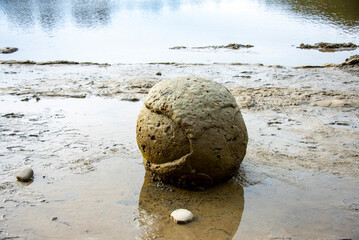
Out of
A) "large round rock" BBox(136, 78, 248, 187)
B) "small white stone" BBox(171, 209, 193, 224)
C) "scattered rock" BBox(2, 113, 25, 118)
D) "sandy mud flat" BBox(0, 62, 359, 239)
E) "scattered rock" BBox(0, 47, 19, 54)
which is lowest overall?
"scattered rock" BBox(0, 47, 19, 54)

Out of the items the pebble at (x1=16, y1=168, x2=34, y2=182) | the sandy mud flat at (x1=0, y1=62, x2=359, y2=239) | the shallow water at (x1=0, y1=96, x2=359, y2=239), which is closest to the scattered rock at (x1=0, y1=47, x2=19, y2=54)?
the sandy mud flat at (x1=0, y1=62, x2=359, y2=239)

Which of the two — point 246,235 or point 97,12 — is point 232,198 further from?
point 97,12

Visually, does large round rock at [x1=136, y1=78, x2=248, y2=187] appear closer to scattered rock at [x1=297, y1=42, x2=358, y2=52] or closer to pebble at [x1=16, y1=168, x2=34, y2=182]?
pebble at [x1=16, y1=168, x2=34, y2=182]

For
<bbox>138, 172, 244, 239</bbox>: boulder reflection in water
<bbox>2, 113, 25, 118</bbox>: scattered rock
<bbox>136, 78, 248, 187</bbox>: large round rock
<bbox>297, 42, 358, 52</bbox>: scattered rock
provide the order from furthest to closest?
1. <bbox>297, 42, 358, 52</bbox>: scattered rock
2. <bbox>2, 113, 25, 118</bbox>: scattered rock
3. <bbox>136, 78, 248, 187</bbox>: large round rock
4. <bbox>138, 172, 244, 239</bbox>: boulder reflection in water

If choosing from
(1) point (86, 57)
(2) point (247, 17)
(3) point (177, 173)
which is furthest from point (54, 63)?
(2) point (247, 17)

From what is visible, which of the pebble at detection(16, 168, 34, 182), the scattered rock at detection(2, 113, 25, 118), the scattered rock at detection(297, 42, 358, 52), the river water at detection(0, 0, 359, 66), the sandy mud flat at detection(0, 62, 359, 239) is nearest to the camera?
the sandy mud flat at detection(0, 62, 359, 239)

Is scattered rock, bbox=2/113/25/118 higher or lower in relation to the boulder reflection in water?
lower

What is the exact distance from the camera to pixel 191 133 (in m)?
3.97

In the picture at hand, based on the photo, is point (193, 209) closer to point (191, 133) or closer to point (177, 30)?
point (191, 133)

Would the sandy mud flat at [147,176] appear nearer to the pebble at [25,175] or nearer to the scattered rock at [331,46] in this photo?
the pebble at [25,175]

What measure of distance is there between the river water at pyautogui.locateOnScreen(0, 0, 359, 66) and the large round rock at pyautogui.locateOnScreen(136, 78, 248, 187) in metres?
6.69

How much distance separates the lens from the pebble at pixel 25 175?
4477mm

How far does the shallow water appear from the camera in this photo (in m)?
3.60

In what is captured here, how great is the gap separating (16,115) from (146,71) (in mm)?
3896
